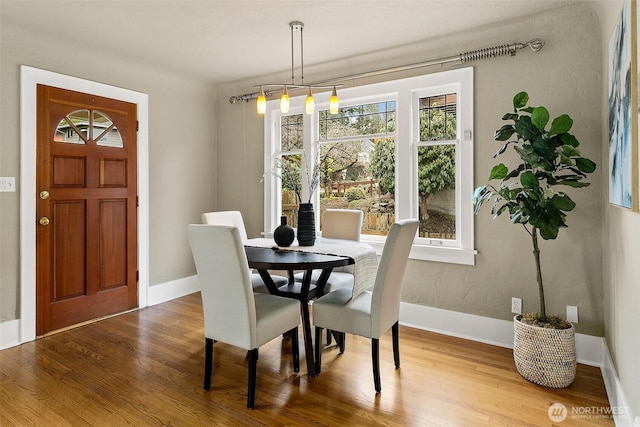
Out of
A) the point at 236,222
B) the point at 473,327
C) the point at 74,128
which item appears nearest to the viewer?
the point at 473,327

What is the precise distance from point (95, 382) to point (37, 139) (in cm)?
204

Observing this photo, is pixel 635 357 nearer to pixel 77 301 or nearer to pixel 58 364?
pixel 58 364

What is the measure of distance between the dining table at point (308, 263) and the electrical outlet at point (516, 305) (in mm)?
1196

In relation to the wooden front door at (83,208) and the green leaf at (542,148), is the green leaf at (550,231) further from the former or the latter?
the wooden front door at (83,208)

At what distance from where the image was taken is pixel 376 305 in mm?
2242

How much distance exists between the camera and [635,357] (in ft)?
5.35

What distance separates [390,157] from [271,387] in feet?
7.54

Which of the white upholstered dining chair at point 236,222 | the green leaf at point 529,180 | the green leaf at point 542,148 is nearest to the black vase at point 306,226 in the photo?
the white upholstered dining chair at point 236,222

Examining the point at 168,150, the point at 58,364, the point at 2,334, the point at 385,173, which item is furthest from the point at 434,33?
the point at 2,334

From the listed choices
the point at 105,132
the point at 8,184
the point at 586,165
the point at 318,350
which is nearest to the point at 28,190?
the point at 8,184

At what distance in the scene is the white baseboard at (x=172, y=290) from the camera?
4.02 metres

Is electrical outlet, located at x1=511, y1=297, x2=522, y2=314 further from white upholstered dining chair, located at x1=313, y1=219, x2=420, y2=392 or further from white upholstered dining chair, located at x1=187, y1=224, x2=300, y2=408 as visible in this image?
white upholstered dining chair, located at x1=187, y1=224, x2=300, y2=408

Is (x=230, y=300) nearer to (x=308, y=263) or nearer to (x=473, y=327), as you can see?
(x=308, y=263)

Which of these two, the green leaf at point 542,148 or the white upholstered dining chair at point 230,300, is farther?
the green leaf at point 542,148
